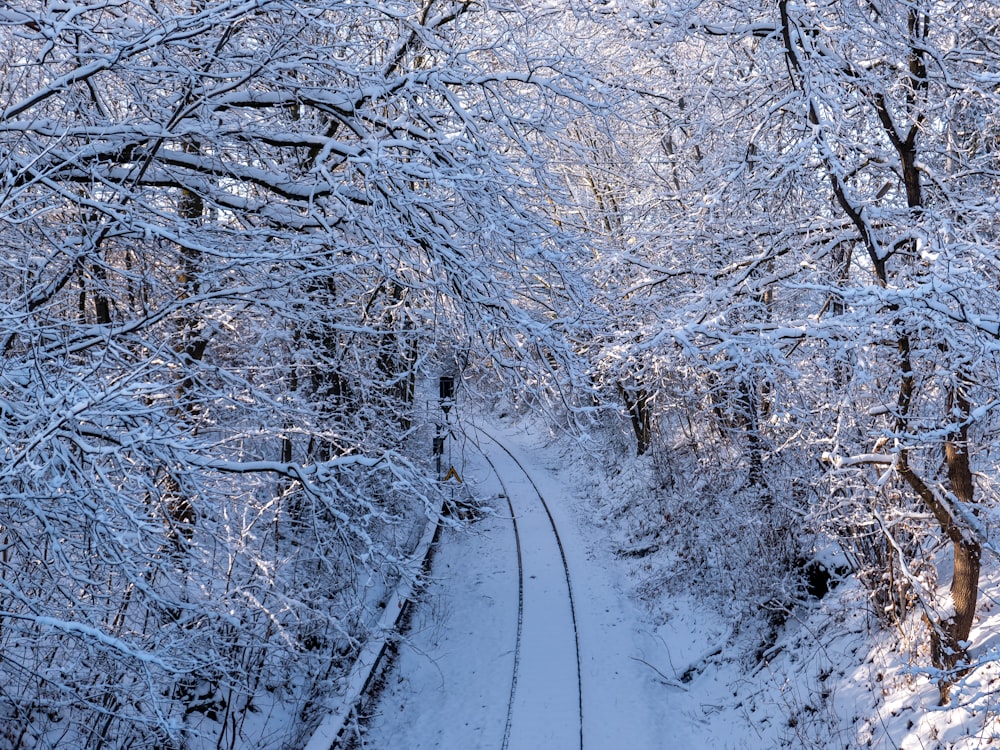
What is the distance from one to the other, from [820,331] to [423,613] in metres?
8.57

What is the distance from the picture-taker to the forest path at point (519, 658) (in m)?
8.26

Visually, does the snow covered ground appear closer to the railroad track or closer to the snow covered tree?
the railroad track

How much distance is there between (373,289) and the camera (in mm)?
6871

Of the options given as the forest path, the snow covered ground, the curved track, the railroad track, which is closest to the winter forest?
the snow covered ground

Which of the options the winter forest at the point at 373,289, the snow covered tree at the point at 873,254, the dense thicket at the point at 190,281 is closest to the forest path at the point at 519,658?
the winter forest at the point at 373,289

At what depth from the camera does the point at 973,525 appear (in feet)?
17.1

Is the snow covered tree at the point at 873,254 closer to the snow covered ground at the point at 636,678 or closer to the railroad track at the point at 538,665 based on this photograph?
the snow covered ground at the point at 636,678

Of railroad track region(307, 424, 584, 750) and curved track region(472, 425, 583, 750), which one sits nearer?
railroad track region(307, 424, 584, 750)

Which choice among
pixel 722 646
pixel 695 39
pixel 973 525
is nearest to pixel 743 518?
pixel 722 646

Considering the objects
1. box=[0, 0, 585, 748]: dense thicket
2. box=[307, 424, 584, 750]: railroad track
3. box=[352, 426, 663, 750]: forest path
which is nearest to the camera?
box=[0, 0, 585, 748]: dense thicket

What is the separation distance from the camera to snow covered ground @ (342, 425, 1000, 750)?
675 centimetres

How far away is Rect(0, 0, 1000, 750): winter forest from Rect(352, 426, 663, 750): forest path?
1.45 meters

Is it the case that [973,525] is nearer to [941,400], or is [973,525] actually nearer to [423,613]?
[941,400]

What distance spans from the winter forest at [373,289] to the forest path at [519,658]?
4.77 ft
